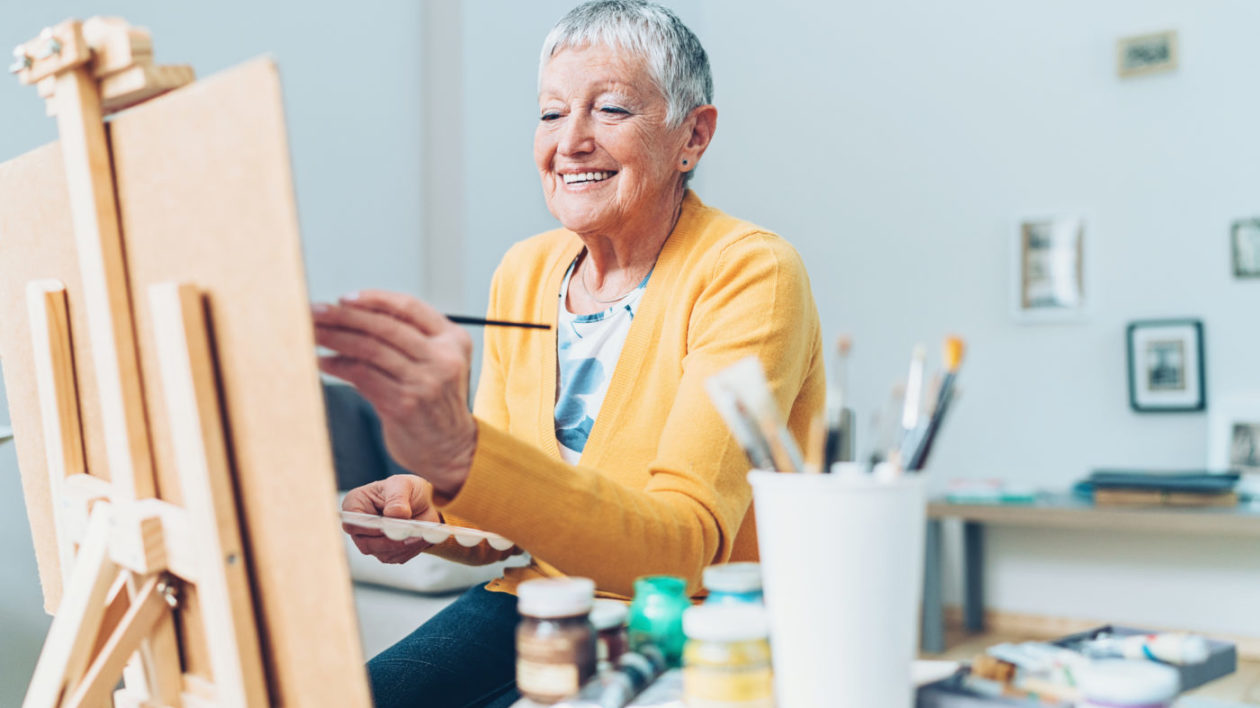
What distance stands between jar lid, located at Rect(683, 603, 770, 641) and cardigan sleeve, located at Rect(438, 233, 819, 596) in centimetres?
20

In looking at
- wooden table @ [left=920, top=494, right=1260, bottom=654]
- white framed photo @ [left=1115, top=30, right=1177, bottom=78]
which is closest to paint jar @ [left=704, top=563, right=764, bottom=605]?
wooden table @ [left=920, top=494, right=1260, bottom=654]

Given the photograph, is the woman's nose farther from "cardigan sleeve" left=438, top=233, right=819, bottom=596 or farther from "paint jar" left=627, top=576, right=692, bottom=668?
"paint jar" left=627, top=576, right=692, bottom=668

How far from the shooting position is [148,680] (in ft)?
2.51

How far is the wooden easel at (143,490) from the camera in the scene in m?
0.61

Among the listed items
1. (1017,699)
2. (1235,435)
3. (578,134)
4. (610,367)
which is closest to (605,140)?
(578,134)

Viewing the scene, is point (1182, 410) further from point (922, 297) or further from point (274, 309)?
Answer: point (274, 309)

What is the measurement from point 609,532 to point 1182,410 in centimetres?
310

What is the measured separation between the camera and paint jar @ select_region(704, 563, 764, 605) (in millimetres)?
632

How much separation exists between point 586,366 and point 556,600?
0.62 metres

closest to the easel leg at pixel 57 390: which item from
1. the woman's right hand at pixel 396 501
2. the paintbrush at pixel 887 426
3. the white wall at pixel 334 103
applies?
the woman's right hand at pixel 396 501

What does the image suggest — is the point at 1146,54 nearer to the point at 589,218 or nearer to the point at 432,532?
the point at 589,218

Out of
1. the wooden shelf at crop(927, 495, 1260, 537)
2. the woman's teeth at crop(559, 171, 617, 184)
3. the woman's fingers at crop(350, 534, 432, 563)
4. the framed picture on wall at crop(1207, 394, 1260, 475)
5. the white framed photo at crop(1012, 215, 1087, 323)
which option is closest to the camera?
the woman's fingers at crop(350, 534, 432, 563)

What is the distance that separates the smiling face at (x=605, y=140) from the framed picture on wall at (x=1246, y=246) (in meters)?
2.76

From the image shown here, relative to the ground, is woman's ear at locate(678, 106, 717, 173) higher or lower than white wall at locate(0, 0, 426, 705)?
lower
